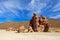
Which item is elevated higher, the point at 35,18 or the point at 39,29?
the point at 35,18

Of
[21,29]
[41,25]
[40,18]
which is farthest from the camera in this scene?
[40,18]

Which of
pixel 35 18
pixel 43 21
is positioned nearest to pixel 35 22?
pixel 35 18

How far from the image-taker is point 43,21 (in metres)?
49.9

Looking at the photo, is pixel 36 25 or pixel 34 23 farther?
pixel 34 23

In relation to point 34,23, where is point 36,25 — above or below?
below

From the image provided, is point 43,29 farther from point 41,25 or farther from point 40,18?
point 40,18

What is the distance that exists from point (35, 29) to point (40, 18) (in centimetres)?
787

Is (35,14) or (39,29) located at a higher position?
(35,14)

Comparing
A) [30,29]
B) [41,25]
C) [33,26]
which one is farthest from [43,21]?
[30,29]

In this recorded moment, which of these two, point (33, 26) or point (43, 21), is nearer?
point (33, 26)

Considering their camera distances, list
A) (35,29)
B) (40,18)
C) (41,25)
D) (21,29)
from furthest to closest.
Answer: (40,18) < (41,25) < (35,29) < (21,29)

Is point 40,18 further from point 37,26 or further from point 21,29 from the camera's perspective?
point 21,29

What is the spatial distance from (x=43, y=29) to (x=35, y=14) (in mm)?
5780

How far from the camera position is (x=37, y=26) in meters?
45.7
